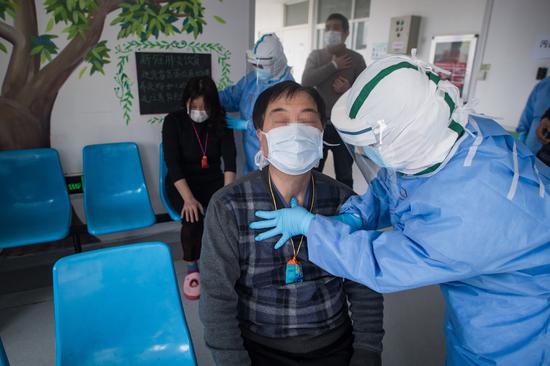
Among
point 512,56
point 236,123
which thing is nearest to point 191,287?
point 236,123

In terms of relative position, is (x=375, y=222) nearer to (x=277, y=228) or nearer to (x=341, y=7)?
(x=277, y=228)

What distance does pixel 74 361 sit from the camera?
1074 mm

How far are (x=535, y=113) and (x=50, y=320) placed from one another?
3488mm

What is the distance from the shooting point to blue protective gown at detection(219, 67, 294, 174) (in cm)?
241

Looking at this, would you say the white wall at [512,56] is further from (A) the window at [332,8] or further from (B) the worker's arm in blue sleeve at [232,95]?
(A) the window at [332,8]

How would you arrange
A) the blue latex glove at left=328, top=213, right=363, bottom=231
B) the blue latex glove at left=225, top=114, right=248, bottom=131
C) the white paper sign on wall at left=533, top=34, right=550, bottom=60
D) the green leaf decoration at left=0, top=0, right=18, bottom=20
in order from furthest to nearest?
the white paper sign on wall at left=533, top=34, right=550, bottom=60
the blue latex glove at left=225, top=114, right=248, bottom=131
the green leaf decoration at left=0, top=0, right=18, bottom=20
the blue latex glove at left=328, top=213, right=363, bottom=231

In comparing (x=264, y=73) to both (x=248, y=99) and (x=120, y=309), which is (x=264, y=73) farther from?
(x=120, y=309)

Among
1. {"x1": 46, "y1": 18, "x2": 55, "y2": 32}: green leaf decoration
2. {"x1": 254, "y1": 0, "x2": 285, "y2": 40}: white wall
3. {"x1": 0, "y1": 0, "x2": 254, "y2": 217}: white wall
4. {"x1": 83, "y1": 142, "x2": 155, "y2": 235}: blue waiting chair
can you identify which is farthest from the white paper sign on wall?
{"x1": 254, "y1": 0, "x2": 285, "y2": 40}: white wall

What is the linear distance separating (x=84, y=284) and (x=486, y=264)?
1.08 meters

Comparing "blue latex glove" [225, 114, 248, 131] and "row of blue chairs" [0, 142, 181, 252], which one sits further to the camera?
"blue latex glove" [225, 114, 248, 131]

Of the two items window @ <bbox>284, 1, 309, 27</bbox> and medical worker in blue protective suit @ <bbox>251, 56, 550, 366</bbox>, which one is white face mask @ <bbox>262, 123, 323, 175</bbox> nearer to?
medical worker in blue protective suit @ <bbox>251, 56, 550, 366</bbox>

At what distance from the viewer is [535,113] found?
2754 mm

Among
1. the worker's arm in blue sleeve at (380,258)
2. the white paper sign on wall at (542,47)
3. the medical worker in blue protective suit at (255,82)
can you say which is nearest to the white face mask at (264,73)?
the medical worker in blue protective suit at (255,82)

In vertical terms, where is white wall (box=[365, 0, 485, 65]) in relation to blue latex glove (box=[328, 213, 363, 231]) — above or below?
above
